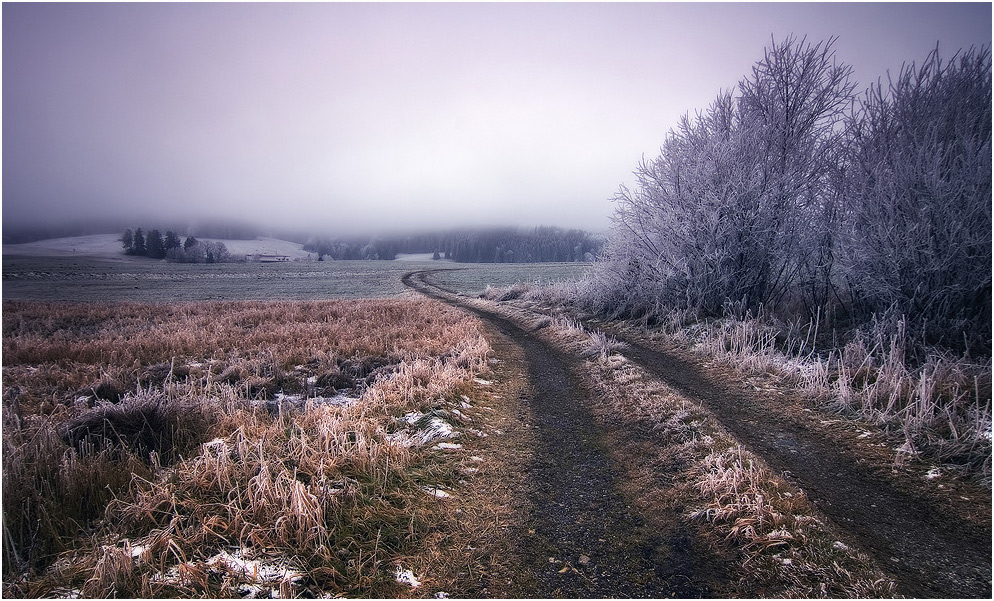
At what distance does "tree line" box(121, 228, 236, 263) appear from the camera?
4791 centimetres

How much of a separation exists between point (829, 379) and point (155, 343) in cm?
1680

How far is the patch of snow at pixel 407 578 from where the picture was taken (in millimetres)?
3114

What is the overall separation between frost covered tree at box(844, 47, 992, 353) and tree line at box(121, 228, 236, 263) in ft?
A: 212

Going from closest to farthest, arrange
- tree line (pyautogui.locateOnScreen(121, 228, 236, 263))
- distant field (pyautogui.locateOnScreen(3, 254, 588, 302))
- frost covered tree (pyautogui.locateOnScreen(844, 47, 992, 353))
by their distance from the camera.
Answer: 1. frost covered tree (pyautogui.locateOnScreen(844, 47, 992, 353))
2. distant field (pyautogui.locateOnScreen(3, 254, 588, 302))
3. tree line (pyautogui.locateOnScreen(121, 228, 236, 263))

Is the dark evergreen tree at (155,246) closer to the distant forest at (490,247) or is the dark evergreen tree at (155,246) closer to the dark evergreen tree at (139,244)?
the dark evergreen tree at (139,244)

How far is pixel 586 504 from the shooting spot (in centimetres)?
422

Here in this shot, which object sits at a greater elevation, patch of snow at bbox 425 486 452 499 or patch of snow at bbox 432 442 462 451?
patch of snow at bbox 425 486 452 499

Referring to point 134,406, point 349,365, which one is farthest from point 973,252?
point 134,406

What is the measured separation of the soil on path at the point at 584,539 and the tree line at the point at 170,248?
6141 centimetres

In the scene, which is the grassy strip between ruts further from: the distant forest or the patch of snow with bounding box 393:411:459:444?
the distant forest

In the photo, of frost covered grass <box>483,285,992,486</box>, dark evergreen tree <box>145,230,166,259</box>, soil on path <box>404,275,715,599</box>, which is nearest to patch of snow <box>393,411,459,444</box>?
soil on path <box>404,275,715,599</box>

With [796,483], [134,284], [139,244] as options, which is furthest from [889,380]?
[139,244]

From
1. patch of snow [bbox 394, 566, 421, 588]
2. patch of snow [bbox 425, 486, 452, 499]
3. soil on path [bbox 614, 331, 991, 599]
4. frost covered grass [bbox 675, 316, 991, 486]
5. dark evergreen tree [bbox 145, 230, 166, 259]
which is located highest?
dark evergreen tree [bbox 145, 230, 166, 259]

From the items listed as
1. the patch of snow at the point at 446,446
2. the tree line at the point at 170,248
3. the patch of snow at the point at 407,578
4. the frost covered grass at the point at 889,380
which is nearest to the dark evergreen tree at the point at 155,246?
the tree line at the point at 170,248
